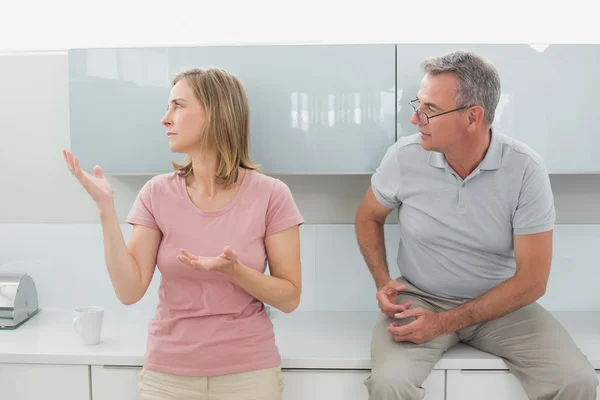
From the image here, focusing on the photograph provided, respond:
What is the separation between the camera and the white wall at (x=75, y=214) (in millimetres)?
2465

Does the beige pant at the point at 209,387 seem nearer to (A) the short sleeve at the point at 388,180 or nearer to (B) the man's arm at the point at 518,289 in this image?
(B) the man's arm at the point at 518,289

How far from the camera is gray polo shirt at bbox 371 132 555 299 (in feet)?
6.48

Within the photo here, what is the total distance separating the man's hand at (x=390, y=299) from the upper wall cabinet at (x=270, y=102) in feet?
1.28

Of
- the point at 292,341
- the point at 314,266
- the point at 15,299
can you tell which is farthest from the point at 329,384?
the point at 15,299

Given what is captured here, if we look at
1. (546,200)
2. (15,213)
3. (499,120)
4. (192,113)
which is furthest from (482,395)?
(15,213)

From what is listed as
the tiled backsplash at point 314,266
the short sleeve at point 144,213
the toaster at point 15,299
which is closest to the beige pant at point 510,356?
the tiled backsplash at point 314,266

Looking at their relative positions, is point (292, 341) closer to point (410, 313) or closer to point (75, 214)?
point (410, 313)

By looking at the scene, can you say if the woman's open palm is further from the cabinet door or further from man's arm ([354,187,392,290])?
man's arm ([354,187,392,290])

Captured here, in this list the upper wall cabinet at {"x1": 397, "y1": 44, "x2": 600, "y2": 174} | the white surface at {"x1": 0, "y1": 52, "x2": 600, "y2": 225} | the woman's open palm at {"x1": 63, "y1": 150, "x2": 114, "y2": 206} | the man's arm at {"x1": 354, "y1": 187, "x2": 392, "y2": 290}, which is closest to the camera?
the woman's open palm at {"x1": 63, "y1": 150, "x2": 114, "y2": 206}

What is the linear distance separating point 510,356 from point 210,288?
930 mm

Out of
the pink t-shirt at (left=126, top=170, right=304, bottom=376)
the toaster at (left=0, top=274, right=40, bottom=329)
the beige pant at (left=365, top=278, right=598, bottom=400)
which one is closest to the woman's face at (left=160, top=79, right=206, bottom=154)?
the pink t-shirt at (left=126, top=170, right=304, bottom=376)

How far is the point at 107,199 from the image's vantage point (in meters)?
1.68

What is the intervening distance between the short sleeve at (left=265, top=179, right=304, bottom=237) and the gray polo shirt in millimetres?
397

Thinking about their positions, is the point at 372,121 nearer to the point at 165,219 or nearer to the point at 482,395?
the point at 165,219
